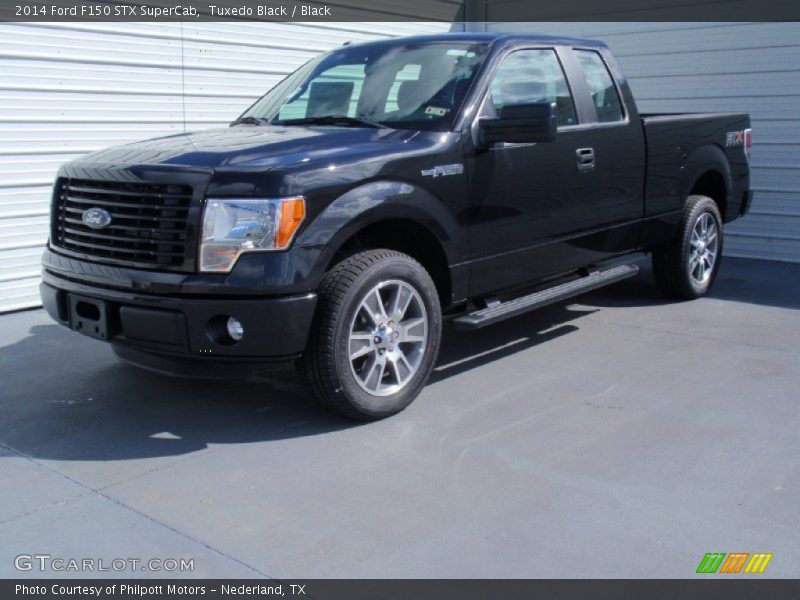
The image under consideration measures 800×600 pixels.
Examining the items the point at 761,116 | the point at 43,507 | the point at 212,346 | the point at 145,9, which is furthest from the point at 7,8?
the point at 761,116

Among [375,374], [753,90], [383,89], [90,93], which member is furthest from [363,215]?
[753,90]

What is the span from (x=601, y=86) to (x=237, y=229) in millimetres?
3153

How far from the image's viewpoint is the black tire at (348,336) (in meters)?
4.40

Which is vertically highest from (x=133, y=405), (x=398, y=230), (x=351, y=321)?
(x=398, y=230)

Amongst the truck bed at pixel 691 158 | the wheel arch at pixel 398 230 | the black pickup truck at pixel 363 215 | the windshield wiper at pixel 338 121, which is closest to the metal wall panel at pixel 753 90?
the truck bed at pixel 691 158

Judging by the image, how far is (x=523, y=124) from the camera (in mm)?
4867

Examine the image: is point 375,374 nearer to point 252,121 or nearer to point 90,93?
point 252,121

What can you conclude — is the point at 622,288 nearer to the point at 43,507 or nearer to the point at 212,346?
the point at 212,346

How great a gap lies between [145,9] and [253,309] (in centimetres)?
461

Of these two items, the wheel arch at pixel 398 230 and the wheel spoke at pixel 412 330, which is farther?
the wheel spoke at pixel 412 330

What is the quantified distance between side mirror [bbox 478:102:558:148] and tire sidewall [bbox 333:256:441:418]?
86 centimetres
